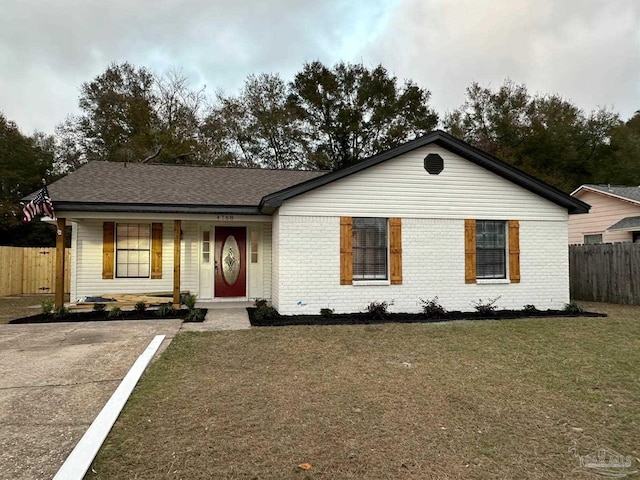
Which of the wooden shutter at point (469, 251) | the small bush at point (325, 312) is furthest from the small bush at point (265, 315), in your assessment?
the wooden shutter at point (469, 251)

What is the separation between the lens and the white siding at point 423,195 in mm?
8992

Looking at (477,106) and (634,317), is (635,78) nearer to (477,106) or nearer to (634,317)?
(477,106)

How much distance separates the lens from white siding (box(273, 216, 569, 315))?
8.77 m

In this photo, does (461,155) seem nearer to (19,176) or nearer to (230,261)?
(230,261)

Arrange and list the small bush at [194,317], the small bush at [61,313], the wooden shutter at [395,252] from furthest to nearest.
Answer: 1. the wooden shutter at [395,252]
2. the small bush at [61,313]
3. the small bush at [194,317]

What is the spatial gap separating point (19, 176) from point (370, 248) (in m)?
25.1

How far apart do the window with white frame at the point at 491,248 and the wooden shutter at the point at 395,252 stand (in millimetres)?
2074

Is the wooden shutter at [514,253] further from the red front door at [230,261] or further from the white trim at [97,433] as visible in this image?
the white trim at [97,433]

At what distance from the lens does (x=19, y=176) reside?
79.9 feet

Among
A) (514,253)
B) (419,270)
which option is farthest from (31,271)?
(514,253)

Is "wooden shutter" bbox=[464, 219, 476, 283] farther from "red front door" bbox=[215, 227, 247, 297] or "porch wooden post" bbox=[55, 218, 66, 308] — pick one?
"porch wooden post" bbox=[55, 218, 66, 308]

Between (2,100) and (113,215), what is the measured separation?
20.1 metres

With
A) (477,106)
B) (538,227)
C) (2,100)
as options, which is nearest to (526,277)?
(538,227)

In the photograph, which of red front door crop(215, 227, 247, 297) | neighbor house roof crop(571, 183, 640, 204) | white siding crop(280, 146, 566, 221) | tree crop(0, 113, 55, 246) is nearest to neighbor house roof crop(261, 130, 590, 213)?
white siding crop(280, 146, 566, 221)
